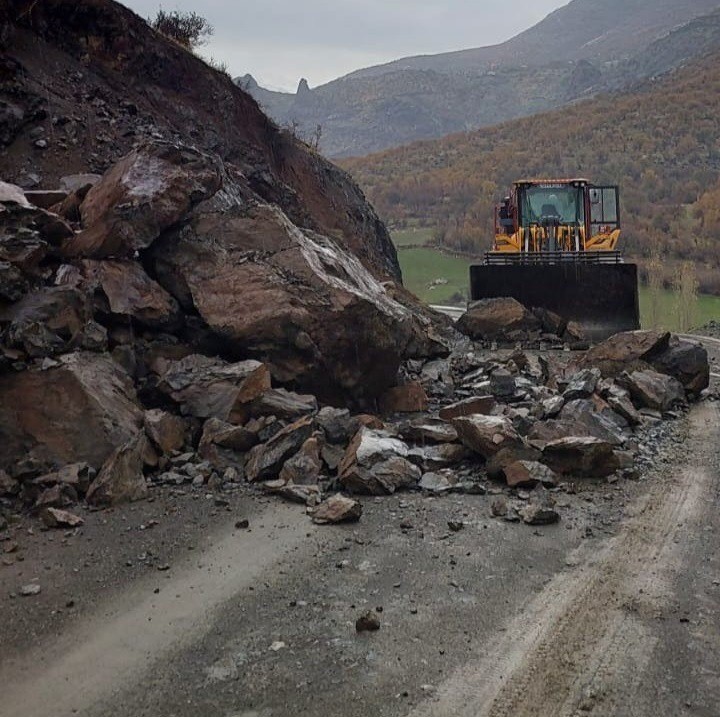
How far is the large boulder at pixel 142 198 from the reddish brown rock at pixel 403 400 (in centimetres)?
290

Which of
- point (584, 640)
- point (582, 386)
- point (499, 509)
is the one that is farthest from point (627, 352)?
point (584, 640)

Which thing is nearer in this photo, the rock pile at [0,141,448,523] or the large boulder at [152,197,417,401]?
the rock pile at [0,141,448,523]

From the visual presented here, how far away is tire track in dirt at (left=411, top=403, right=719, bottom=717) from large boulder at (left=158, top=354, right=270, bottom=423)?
310 centimetres

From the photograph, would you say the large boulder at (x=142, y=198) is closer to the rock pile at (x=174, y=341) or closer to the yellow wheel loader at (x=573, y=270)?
the rock pile at (x=174, y=341)

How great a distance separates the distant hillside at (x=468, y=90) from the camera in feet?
451

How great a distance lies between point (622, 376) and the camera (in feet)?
28.2

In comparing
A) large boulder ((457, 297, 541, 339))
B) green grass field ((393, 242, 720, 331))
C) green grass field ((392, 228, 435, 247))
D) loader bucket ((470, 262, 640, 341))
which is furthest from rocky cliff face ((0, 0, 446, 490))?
green grass field ((392, 228, 435, 247))

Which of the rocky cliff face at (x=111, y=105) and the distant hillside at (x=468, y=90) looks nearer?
the rocky cliff face at (x=111, y=105)

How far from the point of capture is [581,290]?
46.2 feet

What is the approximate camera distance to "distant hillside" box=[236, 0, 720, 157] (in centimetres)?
13738

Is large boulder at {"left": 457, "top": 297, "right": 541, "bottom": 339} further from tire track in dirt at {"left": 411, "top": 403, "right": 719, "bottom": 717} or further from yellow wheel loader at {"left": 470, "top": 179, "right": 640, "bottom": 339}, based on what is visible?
tire track in dirt at {"left": 411, "top": 403, "right": 719, "bottom": 717}

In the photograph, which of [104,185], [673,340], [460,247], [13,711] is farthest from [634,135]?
[13,711]

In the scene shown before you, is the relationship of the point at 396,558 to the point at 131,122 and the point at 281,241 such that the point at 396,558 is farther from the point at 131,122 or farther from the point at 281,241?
the point at 131,122

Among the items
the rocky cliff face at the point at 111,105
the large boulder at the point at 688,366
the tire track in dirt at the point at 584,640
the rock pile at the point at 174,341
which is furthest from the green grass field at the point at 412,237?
the tire track in dirt at the point at 584,640
